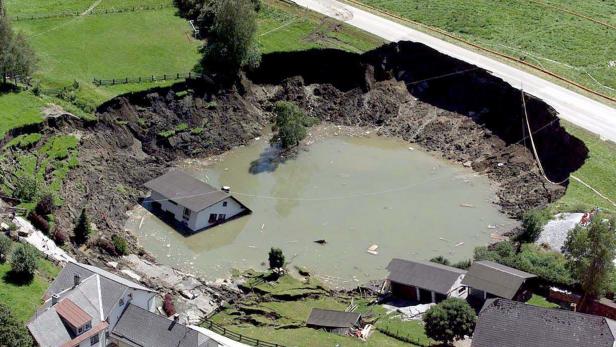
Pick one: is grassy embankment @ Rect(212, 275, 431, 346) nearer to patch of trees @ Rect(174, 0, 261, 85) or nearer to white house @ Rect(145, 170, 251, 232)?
white house @ Rect(145, 170, 251, 232)

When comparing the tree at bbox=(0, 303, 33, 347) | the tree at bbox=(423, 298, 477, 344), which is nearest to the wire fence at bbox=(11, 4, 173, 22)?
the tree at bbox=(0, 303, 33, 347)

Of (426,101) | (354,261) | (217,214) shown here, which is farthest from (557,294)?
(426,101)

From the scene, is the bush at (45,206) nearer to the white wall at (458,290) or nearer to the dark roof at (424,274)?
the dark roof at (424,274)

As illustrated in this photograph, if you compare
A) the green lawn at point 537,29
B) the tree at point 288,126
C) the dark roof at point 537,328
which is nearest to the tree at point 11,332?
the dark roof at point 537,328

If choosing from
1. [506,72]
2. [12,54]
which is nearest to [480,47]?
[506,72]

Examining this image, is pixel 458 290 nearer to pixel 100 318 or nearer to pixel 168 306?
pixel 168 306

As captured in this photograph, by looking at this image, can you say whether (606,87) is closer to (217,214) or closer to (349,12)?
(349,12)
